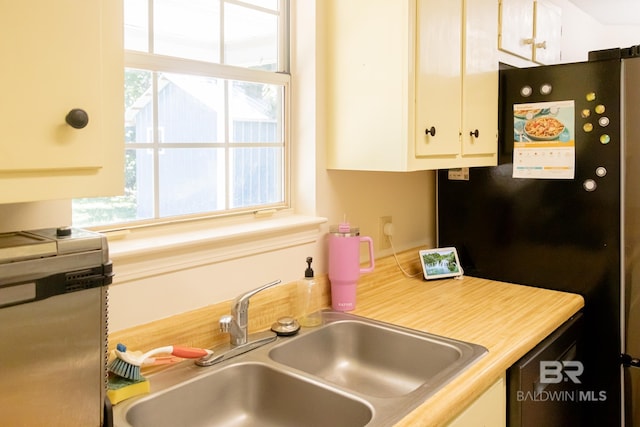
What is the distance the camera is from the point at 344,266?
5.87 ft

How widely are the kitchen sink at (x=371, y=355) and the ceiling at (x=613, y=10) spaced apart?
2762 mm

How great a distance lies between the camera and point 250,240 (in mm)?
1633

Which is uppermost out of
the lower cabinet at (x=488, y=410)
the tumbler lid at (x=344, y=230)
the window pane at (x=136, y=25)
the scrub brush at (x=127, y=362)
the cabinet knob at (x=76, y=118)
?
the window pane at (x=136, y=25)

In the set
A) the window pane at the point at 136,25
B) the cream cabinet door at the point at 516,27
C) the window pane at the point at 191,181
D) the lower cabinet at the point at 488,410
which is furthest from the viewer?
the cream cabinet door at the point at 516,27

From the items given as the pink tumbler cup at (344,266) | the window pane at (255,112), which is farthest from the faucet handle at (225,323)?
the window pane at (255,112)

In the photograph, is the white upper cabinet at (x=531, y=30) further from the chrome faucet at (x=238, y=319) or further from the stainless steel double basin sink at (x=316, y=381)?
the chrome faucet at (x=238, y=319)

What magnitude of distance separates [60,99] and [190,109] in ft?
2.61

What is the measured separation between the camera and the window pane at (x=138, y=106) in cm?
144

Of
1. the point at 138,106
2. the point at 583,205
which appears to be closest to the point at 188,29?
the point at 138,106

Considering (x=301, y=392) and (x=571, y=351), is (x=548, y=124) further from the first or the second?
(x=301, y=392)

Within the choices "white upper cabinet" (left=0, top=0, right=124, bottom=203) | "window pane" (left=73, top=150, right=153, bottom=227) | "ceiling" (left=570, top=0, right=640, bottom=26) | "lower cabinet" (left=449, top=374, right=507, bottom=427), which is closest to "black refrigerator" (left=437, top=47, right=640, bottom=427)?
"lower cabinet" (left=449, top=374, right=507, bottom=427)

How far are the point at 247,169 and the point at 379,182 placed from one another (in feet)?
1.96

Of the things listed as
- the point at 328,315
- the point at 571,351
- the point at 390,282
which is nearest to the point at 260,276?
the point at 328,315

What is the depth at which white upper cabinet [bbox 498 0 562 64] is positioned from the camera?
217 cm
